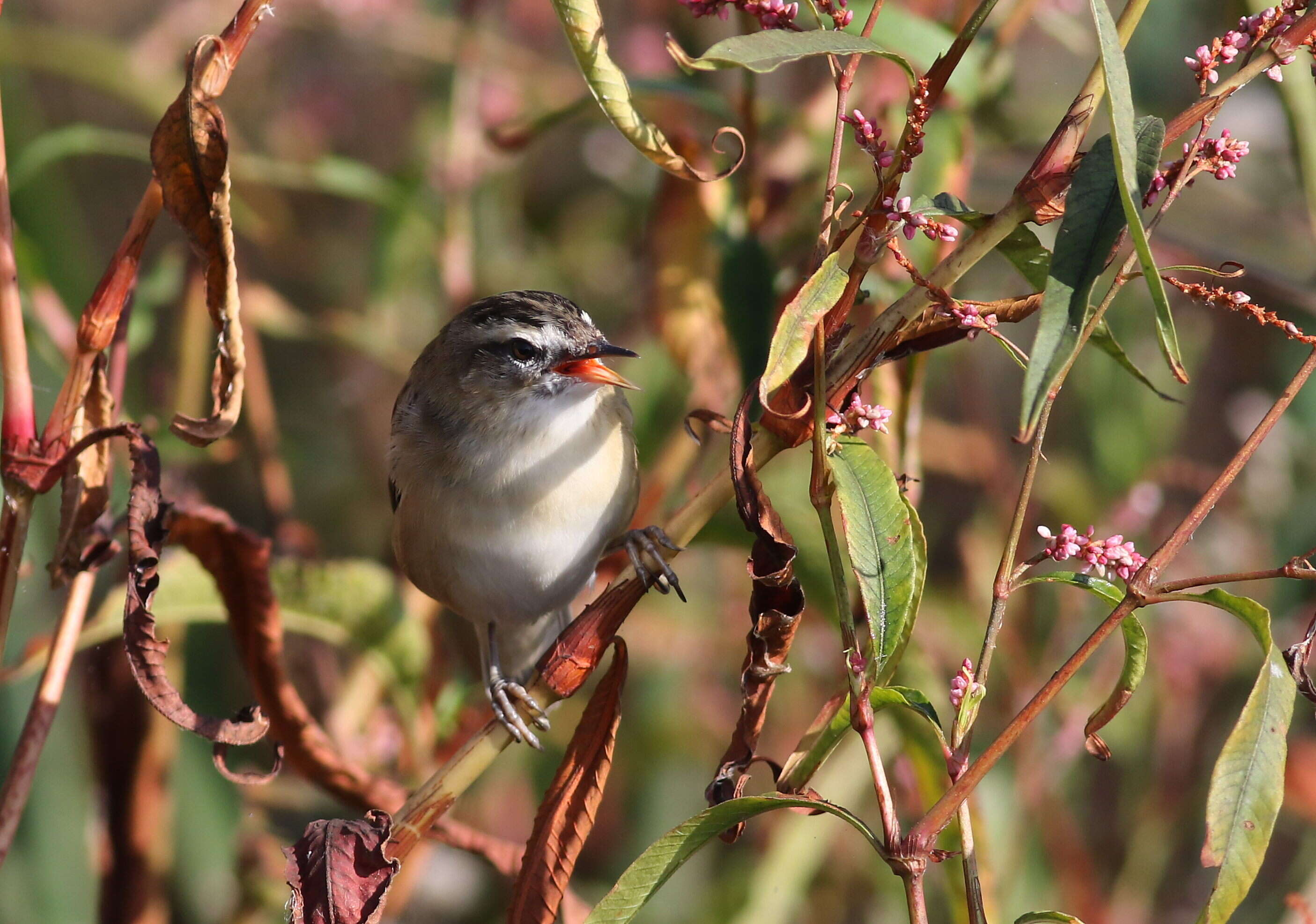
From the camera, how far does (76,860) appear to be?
11.0 ft

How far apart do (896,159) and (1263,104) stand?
14.1ft

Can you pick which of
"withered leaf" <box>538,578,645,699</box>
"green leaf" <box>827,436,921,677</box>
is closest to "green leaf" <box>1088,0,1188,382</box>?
"green leaf" <box>827,436,921,677</box>

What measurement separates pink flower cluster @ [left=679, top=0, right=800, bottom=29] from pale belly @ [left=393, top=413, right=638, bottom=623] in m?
1.55

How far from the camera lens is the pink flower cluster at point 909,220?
4.98 feet

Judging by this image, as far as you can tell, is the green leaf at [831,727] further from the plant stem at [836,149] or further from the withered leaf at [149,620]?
the withered leaf at [149,620]

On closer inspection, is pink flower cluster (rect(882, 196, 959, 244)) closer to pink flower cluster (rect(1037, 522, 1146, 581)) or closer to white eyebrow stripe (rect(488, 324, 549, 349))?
pink flower cluster (rect(1037, 522, 1146, 581))

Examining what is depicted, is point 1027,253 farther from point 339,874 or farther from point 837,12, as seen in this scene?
point 339,874

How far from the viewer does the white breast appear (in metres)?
3.12

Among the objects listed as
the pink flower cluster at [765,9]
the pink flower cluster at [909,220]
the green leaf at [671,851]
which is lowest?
the green leaf at [671,851]

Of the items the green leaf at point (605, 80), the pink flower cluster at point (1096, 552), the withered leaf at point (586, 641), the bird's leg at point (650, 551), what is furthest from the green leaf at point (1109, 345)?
the withered leaf at point (586, 641)

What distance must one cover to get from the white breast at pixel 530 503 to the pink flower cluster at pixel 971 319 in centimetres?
164

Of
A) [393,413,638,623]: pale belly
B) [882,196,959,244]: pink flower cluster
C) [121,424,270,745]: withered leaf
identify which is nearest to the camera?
[882,196,959,244]: pink flower cluster

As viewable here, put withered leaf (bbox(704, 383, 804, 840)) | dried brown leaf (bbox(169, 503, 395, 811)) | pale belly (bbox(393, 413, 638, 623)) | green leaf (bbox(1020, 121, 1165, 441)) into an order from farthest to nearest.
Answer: pale belly (bbox(393, 413, 638, 623)) → dried brown leaf (bbox(169, 503, 395, 811)) → withered leaf (bbox(704, 383, 804, 840)) → green leaf (bbox(1020, 121, 1165, 441))

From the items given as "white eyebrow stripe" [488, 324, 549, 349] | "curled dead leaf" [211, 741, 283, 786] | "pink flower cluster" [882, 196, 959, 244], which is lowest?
"curled dead leaf" [211, 741, 283, 786]
